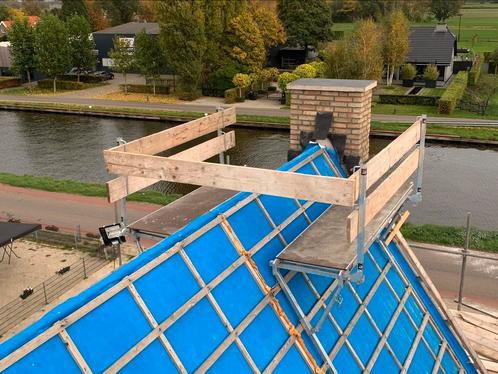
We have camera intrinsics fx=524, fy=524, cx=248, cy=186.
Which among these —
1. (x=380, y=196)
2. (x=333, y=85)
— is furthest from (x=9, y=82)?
(x=380, y=196)

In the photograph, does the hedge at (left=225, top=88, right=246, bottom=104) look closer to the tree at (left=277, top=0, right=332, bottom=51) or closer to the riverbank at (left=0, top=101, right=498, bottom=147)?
the riverbank at (left=0, top=101, right=498, bottom=147)

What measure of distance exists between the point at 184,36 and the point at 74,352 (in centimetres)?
4235

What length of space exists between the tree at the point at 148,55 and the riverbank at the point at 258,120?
22.9 feet

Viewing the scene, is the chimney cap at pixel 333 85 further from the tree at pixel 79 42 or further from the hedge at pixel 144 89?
the tree at pixel 79 42

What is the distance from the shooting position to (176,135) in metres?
7.53

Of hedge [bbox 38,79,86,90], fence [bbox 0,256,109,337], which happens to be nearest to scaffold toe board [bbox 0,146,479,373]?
fence [bbox 0,256,109,337]

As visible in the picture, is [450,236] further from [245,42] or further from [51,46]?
[51,46]

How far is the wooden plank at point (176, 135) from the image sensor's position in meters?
6.79

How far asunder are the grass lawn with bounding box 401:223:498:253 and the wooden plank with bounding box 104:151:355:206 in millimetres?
13556

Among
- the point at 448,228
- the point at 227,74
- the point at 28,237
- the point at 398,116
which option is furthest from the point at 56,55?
the point at 448,228

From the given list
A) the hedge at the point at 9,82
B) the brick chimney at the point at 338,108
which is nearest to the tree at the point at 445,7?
the hedge at the point at 9,82

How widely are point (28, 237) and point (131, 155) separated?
13545 millimetres

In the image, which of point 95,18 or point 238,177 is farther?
point 95,18

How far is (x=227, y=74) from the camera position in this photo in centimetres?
4516
